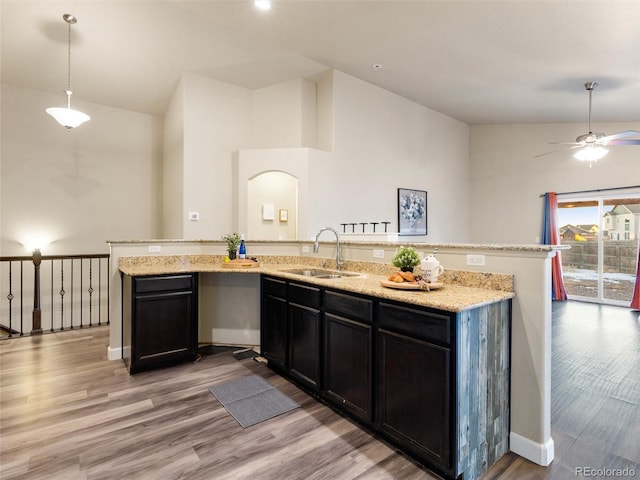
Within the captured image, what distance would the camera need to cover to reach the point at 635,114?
544cm

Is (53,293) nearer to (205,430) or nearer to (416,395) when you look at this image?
(205,430)

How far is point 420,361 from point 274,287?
5.09 ft

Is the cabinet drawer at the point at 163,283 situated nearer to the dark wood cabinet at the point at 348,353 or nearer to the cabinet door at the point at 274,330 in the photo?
the cabinet door at the point at 274,330

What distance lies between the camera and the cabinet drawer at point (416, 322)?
1.64 m

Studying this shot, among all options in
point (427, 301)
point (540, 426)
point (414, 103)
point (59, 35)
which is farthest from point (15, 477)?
point (414, 103)

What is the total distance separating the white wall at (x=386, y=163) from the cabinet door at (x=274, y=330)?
63.7 inches

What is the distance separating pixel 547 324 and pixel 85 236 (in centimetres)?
626

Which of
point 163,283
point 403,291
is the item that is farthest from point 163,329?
point 403,291

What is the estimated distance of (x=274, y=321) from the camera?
9.77 feet

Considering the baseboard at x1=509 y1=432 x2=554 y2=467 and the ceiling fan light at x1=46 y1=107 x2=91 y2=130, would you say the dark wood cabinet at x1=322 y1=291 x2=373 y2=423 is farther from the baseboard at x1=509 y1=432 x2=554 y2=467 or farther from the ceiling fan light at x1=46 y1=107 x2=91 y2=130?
the ceiling fan light at x1=46 y1=107 x2=91 y2=130

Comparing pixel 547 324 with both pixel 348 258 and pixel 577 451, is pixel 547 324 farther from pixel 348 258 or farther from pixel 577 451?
pixel 348 258

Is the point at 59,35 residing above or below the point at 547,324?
above

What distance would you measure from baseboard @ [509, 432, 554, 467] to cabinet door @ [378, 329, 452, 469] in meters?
0.59

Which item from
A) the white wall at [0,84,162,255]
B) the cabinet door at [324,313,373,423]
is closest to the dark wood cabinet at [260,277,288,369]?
the cabinet door at [324,313,373,423]
